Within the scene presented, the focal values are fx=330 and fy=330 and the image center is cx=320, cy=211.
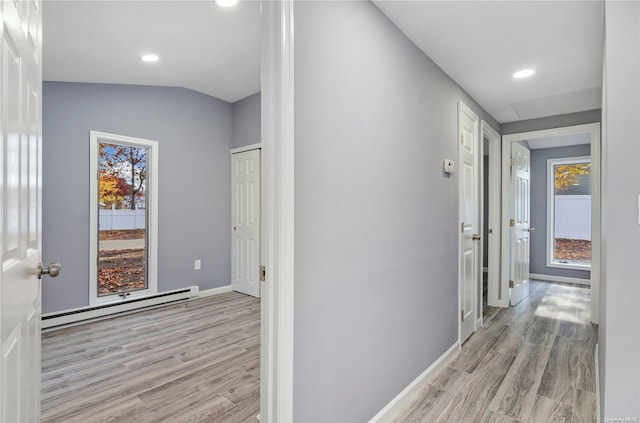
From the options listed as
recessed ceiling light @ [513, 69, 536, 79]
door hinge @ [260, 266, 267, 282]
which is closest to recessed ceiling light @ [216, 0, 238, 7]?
door hinge @ [260, 266, 267, 282]

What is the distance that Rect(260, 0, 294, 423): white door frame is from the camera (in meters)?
1.27

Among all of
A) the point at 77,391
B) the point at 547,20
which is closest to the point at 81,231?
the point at 77,391

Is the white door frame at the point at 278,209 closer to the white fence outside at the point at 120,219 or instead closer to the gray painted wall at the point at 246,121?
the gray painted wall at the point at 246,121

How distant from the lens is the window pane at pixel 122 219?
3.70 m

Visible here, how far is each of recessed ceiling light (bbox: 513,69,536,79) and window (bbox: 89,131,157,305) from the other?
378 centimetres

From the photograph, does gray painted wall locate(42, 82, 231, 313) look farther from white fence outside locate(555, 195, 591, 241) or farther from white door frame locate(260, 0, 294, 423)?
white fence outside locate(555, 195, 591, 241)

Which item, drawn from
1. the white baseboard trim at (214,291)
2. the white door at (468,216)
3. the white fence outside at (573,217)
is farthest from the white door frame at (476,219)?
the white fence outside at (573,217)

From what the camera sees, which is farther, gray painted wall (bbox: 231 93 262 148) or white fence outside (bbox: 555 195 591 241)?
white fence outside (bbox: 555 195 591 241)

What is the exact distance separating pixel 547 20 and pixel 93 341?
412cm

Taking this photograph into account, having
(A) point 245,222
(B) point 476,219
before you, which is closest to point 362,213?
(B) point 476,219

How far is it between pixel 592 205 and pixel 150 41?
4.44 m

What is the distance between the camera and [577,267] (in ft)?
17.5

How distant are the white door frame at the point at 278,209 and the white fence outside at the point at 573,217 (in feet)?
20.1

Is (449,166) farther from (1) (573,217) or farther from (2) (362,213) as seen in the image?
(1) (573,217)
